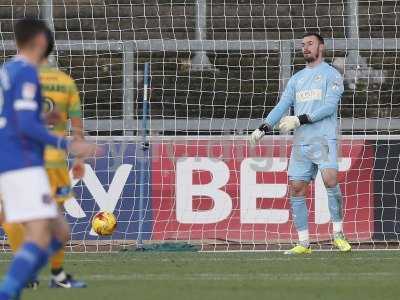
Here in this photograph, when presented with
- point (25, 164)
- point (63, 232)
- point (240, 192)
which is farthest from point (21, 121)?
point (240, 192)

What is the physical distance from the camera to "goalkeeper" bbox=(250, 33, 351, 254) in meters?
11.9

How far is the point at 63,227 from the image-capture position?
7016mm

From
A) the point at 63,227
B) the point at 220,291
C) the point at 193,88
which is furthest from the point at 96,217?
the point at 63,227

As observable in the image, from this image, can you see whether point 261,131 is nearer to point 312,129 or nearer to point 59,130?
point 312,129

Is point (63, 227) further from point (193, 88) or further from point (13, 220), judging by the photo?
point (193, 88)

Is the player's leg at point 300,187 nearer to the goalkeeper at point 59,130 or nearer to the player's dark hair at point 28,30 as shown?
the goalkeeper at point 59,130

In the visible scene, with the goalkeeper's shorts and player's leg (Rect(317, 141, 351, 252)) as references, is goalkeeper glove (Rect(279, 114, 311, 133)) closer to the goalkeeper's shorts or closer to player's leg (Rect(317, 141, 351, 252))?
player's leg (Rect(317, 141, 351, 252))

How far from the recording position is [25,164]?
6.48 m

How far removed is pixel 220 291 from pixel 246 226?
17.3 feet

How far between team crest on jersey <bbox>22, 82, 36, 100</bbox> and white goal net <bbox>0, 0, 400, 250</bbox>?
711 cm

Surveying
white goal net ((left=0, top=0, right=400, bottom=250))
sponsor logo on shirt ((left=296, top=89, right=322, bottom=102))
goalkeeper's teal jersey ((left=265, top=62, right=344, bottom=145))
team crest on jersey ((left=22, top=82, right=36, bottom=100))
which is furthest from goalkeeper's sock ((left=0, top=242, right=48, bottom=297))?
white goal net ((left=0, top=0, right=400, bottom=250))

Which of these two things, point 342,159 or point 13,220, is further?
point 342,159

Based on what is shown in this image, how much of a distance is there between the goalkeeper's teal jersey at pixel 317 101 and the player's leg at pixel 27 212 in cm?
570

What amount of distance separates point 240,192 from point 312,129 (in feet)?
6.27
